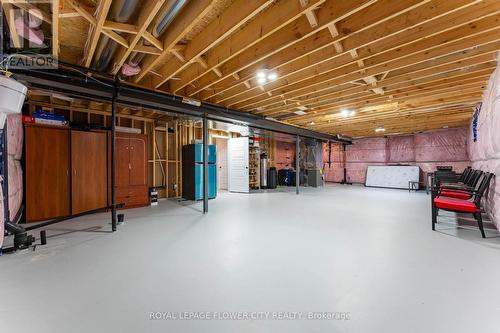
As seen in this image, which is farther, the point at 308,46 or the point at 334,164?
the point at 334,164

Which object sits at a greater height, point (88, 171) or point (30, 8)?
point (30, 8)

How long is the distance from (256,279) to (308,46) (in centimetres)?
271

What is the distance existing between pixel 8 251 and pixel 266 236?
3.13 meters

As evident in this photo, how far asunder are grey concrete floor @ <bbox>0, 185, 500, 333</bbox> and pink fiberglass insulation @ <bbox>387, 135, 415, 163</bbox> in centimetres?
760

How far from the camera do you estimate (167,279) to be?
1955mm

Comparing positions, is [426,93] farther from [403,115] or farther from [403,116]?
[403,116]

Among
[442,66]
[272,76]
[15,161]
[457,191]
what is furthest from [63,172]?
[457,191]

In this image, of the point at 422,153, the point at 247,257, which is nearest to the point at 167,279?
the point at 247,257

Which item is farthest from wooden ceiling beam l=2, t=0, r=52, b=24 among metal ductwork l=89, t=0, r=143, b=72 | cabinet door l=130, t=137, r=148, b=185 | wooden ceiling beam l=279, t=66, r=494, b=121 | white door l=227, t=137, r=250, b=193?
white door l=227, t=137, r=250, b=193

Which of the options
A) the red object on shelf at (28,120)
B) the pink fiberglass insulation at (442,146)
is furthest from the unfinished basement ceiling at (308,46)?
the pink fiberglass insulation at (442,146)

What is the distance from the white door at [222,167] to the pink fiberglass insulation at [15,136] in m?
5.89

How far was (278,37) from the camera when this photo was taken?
2.62m

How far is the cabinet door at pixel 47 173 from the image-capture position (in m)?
3.84

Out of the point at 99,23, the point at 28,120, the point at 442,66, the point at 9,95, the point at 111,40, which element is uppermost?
the point at 111,40
